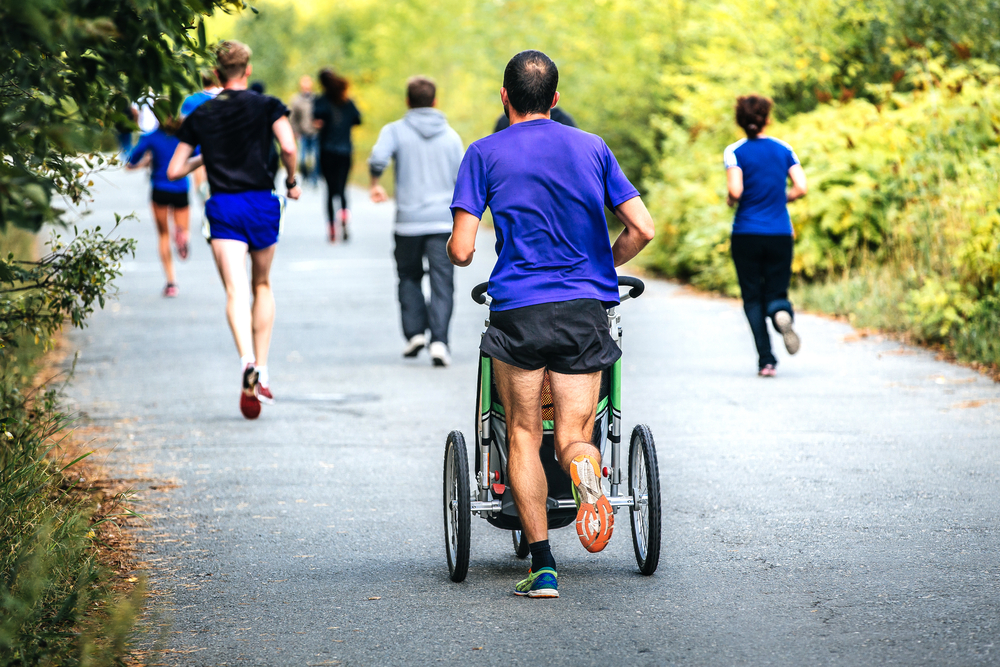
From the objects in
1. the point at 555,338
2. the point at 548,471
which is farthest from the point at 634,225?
the point at 548,471

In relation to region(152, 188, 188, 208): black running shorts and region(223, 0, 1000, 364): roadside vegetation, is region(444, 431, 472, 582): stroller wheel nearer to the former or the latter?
region(223, 0, 1000, 364): roadside vegetation

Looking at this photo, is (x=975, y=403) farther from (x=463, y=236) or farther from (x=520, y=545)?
(x=463, y=236)

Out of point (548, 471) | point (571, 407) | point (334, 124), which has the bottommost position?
point (548, 471)

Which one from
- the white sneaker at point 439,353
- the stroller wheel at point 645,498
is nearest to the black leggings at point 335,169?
the white sneaker at point 439,353

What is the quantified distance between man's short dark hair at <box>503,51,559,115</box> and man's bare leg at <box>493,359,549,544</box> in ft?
2.96

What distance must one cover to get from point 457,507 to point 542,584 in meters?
0.46

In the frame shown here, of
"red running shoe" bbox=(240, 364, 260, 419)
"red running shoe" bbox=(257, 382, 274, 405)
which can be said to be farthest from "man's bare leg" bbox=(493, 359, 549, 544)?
"red running shoe" bbox=(257, 382, 274, 405)

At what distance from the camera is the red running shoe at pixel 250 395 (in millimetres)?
8477

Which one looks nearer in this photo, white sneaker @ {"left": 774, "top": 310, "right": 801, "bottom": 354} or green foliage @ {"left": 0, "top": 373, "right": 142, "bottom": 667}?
green foliage @ {"left": 0, "top": 373, "right": 142, "bottom": 667}

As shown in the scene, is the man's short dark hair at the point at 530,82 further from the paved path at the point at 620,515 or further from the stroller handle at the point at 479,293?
the paved path at the point at 620,515

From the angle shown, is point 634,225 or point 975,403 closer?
point 634,225

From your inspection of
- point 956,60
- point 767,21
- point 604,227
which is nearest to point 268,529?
point 604,227

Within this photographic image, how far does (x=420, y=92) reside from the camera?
10.9 metres

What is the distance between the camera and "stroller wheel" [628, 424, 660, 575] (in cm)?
491
